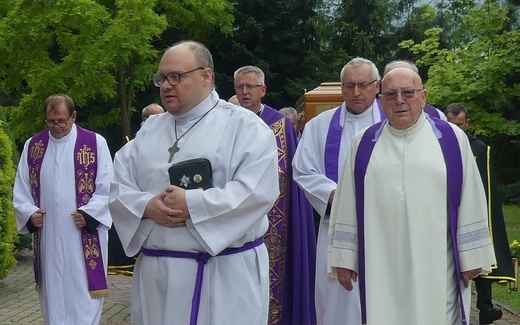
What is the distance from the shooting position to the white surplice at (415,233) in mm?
5836

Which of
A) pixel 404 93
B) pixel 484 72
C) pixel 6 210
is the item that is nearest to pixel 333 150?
pixel 404 93

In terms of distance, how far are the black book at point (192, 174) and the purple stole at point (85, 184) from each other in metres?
3.90

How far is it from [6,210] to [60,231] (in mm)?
3593

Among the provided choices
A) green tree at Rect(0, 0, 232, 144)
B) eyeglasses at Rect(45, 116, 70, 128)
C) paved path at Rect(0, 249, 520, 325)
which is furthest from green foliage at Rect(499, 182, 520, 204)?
eyeglasses at Rect(45, 116, 70, 128)

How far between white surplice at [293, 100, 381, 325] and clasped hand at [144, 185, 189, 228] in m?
2.44

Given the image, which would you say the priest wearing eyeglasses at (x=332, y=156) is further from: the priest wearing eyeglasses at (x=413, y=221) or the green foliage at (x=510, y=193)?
the green foliage at (x=510, y=193)

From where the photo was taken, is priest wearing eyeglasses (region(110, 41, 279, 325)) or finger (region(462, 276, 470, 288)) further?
finger (region(462, 276, 470, 288))

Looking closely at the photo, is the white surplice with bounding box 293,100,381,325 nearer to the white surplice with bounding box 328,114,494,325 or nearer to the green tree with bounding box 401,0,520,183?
the white surplice with bounding box 328,114,494,325

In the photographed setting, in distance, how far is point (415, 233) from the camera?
19.2ft

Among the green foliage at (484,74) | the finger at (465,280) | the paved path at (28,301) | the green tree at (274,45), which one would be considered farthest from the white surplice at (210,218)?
the green tree at (274,45)

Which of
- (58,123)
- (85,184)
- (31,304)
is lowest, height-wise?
(31,304)

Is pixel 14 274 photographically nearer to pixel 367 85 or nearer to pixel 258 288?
pixel 367 85

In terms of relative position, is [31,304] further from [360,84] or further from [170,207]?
[170,207]

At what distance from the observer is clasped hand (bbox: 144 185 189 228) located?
17.1 ft
